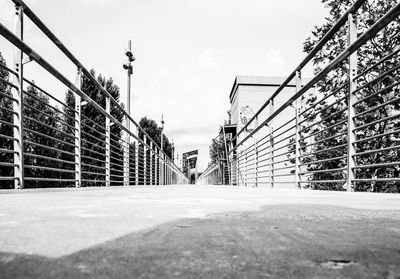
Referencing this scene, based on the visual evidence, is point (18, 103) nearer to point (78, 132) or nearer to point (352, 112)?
point (78, 132)

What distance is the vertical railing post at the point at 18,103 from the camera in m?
2.78

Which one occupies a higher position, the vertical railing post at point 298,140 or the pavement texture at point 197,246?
the vertical railing post at point 298,140

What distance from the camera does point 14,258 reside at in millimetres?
682

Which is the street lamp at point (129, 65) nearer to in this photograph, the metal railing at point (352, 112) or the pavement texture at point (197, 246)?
the metal railing at point (352, 112)

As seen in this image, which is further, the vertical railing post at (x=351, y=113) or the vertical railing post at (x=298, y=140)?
the vertical railing post at (x=298, y=140)

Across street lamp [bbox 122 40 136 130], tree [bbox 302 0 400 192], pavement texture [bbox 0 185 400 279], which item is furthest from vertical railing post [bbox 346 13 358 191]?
street lamp [bbox 122 40 136 130]

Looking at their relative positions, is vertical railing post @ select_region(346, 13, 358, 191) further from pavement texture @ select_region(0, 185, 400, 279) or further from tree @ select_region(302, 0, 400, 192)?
pavement texture @ select_region(0, 185, 400, 279)

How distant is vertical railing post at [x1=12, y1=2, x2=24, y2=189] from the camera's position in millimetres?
2781

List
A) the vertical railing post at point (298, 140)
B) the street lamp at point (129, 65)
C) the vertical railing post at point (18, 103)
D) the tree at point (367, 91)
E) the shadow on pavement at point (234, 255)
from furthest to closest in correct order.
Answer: the street lamp at point (129, 65) → the vertical railing post at point (298, 140) → the tree at point (367, 91) → the vertical railing post at point (18, 103) → the shadow on pavement at point (234, 255)

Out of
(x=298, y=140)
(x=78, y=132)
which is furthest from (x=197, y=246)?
(x=298, y=140)

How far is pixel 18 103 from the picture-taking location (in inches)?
111

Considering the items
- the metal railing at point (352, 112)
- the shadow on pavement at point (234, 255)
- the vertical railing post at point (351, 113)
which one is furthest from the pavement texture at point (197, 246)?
the metal railing at point (352, 112)

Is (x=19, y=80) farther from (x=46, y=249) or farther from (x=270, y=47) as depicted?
(x=270, y=47)

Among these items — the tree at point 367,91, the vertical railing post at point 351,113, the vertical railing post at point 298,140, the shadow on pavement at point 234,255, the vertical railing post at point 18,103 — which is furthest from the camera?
the vertical railing post at point 298,140
